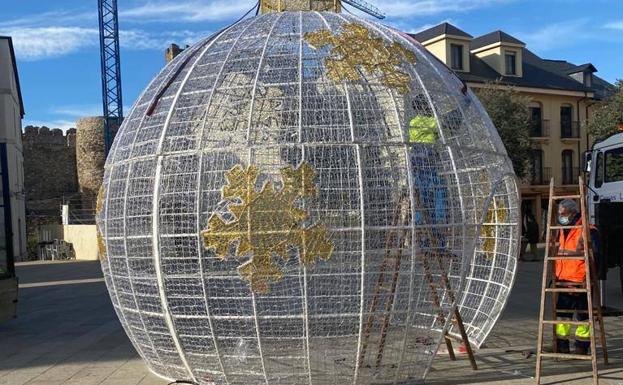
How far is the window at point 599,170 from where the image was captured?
14.6m

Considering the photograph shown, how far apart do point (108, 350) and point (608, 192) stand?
10.8m

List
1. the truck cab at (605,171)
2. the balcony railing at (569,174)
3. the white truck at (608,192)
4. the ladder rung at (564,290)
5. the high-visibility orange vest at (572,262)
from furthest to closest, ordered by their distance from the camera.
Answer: the balcony railing at (569,174), the truck cab at (605,171), the white truck at (608,192), the high-visibility orange vest at (572,262), the ladder rung at (564,290)

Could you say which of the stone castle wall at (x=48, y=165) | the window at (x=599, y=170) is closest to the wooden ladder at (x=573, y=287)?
the window at (x=599, y=170)

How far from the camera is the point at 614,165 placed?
14.2 metres

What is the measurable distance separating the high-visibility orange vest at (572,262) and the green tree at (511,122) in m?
19.0

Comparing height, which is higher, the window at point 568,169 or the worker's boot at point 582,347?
the window at point 568,169

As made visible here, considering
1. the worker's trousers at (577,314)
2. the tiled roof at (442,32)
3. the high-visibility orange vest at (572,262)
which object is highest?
the tiled roof at (442,32)

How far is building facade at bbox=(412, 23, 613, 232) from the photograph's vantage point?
3462 centimetres

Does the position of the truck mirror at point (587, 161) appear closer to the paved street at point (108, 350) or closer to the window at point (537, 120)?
the paved street at point (108, 350)

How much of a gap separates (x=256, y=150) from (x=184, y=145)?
78cm

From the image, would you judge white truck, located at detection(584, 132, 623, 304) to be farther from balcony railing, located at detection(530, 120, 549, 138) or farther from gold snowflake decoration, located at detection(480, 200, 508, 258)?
balcony railing, located at detection(530, 120, 549, 138)

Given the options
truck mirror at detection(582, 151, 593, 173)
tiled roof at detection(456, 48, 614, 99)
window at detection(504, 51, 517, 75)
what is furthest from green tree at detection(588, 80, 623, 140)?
truck mirror at detection(582, 151, 593, 173)

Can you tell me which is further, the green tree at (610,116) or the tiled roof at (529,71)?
the tiled roof at (529,71)

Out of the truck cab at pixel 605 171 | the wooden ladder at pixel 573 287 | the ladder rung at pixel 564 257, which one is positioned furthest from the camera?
the truck cab at pixel 605 171
